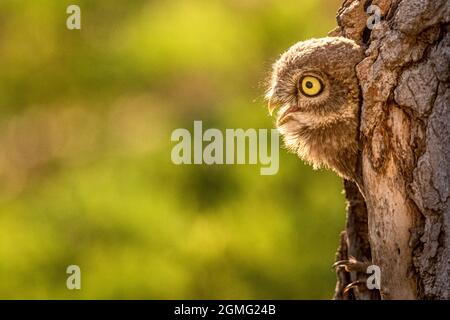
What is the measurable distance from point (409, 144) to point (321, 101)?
38 centimetres

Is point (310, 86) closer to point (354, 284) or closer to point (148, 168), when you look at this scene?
point (354, 284)

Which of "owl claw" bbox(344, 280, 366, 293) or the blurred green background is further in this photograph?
the blurred green background

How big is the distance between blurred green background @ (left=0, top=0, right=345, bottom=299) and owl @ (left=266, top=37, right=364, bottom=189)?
3.71 m

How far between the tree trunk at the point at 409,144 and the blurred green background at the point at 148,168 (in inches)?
158

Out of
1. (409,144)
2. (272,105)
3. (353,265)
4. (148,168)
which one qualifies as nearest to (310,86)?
(272,105)

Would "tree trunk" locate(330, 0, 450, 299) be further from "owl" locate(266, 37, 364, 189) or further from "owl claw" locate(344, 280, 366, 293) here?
"owl claw" locate(344, 280, 366, 293)

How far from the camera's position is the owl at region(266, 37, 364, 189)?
347 centimetres

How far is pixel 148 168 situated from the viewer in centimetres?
820

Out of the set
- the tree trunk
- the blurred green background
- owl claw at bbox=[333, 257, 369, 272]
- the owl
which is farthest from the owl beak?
the blurred green background

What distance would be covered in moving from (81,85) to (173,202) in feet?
6.91

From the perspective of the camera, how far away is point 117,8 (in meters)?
9.64

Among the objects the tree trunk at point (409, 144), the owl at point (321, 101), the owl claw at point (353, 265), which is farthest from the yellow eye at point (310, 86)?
the owl claw at point (353, 265)

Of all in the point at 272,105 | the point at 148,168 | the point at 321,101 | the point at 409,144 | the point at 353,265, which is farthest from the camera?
the point at 148,168
